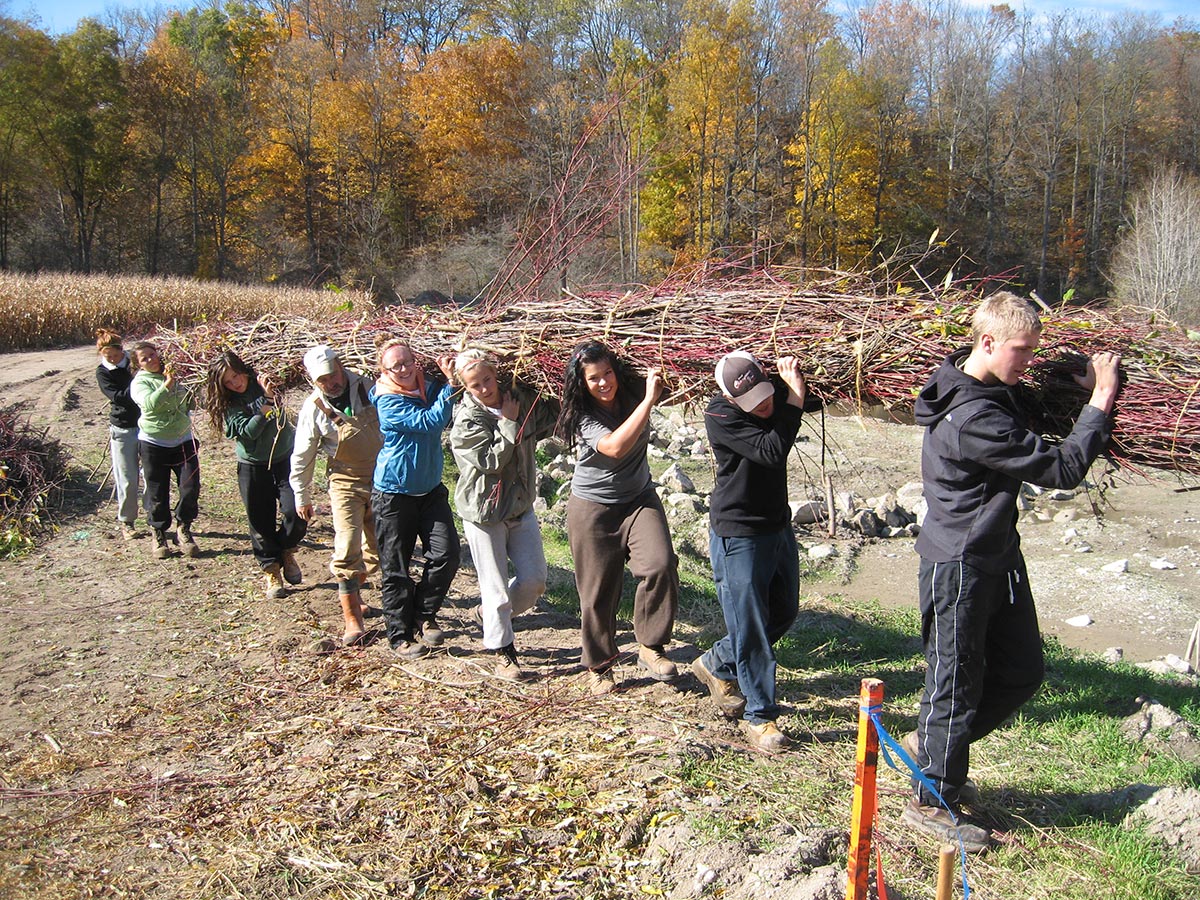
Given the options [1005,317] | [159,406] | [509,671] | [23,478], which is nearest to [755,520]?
[1005,317]

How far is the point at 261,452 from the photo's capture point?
6508 mm

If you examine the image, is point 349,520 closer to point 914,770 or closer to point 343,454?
point 343,454

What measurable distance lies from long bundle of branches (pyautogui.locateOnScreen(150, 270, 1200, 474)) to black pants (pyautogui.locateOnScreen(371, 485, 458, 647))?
991 mm

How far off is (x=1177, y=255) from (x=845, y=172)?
11.4 metres

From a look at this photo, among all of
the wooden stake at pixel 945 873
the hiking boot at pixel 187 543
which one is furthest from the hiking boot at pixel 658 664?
the hiking boot at pixel 187 543

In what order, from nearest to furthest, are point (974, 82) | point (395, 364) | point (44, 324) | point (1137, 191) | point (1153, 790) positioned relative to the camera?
1. point (1153, 790)
2. point (395, 364)
3. point (44, 324)
4. point (1137, 191)
5. point (974, 82)

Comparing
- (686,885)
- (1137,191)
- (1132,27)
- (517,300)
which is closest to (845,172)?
(1137,191)

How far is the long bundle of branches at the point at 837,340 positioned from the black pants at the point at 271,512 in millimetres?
1722

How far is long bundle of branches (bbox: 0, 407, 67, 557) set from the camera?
26.4ft

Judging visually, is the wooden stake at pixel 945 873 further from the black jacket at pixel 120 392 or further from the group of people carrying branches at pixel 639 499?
the black jacket at pixel 120 392

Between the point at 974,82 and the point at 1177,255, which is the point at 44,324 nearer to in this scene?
the point at 1177,255

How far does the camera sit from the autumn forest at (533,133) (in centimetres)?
3173

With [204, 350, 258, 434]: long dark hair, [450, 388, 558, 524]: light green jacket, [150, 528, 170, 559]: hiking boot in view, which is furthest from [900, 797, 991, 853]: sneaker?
[150, 528, 170, 559]: hiking boot

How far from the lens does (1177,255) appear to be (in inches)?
1092
